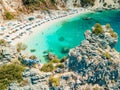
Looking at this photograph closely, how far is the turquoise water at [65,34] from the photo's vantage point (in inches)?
5034

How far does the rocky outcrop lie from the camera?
6738cm

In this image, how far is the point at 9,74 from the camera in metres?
66.3

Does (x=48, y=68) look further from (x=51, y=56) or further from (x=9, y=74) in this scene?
(x=51, y=56)

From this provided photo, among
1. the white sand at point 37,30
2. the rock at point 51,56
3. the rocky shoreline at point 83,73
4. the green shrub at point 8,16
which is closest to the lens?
the rocky shoreline at point 83,73

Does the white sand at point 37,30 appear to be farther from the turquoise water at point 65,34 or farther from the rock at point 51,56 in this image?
the rock at point 51,56

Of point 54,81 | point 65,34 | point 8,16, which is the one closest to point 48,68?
point 54,81

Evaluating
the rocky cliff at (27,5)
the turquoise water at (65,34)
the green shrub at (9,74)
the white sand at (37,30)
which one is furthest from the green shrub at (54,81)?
the rocky cliff at (27,5)

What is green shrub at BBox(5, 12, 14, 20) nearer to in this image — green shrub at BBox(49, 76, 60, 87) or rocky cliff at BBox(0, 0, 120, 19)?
rocky cliff at BBox(0, 0, 120, 19)

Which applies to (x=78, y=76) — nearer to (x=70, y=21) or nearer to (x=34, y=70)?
(x=34, y=70)

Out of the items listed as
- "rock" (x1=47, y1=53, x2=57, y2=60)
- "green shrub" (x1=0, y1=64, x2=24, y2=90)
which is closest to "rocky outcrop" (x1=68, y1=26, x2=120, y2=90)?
"green shrub" (x1=0, y1=64, x2=24, y2=90)

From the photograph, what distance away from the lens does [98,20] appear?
180125mm

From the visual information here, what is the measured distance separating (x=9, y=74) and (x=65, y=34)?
85.2m

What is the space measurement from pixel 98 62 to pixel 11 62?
18261 mm

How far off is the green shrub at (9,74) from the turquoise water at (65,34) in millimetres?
46492
